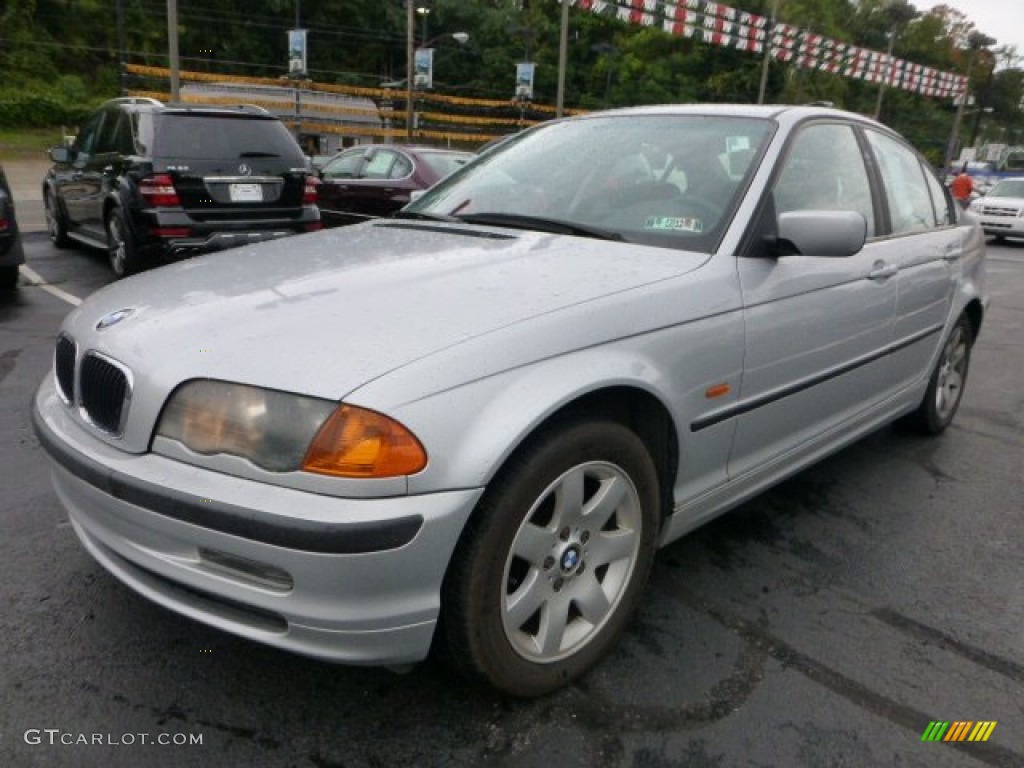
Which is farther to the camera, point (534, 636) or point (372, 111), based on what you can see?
point (372, 111)

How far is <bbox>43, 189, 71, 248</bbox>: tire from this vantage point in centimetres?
948

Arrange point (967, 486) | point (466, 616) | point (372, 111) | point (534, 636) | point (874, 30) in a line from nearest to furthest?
point (466, 616), point (534, 636), point (967, 486), point (372, 111), point (874, 30)

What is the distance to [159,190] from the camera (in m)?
6.74

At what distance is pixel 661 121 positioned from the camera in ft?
10.2

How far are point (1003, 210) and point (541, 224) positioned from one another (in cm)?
1833

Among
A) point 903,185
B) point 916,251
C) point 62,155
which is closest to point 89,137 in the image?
point 62,155

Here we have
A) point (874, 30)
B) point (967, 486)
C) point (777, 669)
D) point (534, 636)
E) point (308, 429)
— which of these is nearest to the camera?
point (308, 429)

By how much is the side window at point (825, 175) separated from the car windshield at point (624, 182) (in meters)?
0.17

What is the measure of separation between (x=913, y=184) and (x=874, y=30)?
7901cm

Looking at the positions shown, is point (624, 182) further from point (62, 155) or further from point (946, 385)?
point (62, 155)

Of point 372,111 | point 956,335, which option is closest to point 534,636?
point 956,335

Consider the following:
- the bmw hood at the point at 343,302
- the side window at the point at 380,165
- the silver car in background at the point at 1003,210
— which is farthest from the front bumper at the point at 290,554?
the silver car in background at the point at 1003,210

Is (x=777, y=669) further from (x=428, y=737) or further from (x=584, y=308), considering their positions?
(x=584, y=308)

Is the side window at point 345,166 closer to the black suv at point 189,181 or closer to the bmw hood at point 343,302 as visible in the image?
the black suv at point 189,181
